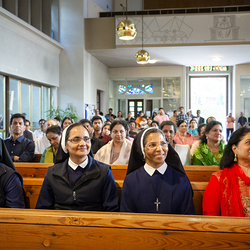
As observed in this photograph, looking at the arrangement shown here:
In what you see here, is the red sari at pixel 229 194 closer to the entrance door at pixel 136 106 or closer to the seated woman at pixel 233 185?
the seated woman at pixel 233 185

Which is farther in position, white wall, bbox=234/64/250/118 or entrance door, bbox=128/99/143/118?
entrance door, bbox=128/99/143/118

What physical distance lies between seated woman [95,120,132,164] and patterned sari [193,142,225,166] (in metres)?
0.92

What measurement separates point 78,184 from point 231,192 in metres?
1.10

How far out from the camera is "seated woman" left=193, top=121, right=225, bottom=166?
12.2 ft

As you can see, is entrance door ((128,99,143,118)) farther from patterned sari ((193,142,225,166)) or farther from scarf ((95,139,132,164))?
patterned sari ((193,142,225,166))

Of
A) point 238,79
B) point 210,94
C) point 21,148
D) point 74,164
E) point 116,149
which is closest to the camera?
point 74,164

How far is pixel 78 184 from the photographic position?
2197 mm

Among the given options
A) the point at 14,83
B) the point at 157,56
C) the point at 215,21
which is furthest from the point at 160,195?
the point at 157,56

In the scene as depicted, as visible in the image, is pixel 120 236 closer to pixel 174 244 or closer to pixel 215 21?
pixel 174 244

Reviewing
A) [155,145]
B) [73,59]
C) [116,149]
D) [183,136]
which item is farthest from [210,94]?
[155,145]

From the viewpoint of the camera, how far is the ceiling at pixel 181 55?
39.2 feet

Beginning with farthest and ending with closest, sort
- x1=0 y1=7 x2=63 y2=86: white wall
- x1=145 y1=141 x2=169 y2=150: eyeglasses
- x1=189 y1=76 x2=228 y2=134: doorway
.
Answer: x1=189 y1=76 x2=228 y2=134: doorway
x1=0 y1=7 x2=63 y2=86: white wall
x1=145 y1=141 x2=169 y2=150: eyeglasses

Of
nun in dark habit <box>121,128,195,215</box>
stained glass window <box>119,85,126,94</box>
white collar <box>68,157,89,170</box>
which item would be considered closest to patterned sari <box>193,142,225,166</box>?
nun in dark habit <box>121,128,195,215</box>

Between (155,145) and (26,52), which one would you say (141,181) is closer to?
(155,145)
